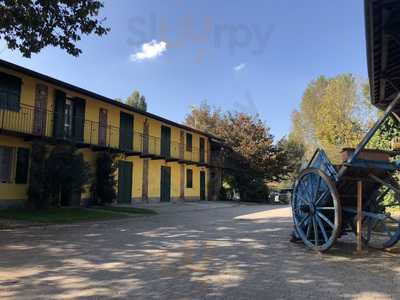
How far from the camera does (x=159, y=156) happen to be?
1021 inches

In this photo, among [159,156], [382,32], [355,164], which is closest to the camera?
[382,32]

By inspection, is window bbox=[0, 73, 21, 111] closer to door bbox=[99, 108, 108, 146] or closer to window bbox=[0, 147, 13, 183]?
window bbox=[0, 147, 13, 183]

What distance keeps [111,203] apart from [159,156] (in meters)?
5.45

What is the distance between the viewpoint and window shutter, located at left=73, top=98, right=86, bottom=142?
20.3 meters

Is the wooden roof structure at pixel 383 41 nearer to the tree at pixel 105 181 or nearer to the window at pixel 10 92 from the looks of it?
the window at pixel 10 92

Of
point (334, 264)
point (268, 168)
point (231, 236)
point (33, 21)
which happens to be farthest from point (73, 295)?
point (268, 168)

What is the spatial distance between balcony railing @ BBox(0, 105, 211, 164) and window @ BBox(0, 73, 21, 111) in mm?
260

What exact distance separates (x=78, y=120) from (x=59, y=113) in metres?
1.30

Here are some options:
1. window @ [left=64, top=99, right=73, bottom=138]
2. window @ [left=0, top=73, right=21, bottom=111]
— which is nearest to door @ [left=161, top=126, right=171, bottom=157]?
window @ [left=64, top=99, right=73, bottom=138]

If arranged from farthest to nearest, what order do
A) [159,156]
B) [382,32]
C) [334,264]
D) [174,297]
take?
[159,156]
[334,264]
[382,32]
[174,297]

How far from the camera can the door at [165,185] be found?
27422 mm

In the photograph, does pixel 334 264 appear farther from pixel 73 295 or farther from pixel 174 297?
pixel 73 295

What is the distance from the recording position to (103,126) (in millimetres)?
22219

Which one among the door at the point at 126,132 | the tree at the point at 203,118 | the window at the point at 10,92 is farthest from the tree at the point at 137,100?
the window at the point at 10,92
